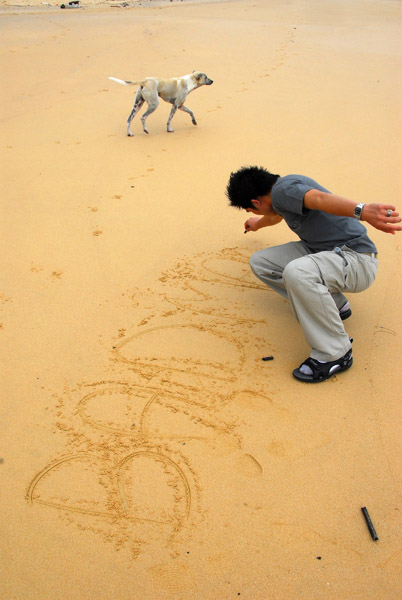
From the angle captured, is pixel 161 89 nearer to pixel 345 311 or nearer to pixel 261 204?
pixel 261 204

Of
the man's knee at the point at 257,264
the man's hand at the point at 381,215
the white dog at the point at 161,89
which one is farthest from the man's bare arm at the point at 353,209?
the white dog at the point at 161,89

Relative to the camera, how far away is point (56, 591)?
6.87 feet

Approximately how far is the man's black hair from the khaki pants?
501mm

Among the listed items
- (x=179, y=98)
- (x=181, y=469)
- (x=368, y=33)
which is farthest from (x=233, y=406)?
(x=368, y=33)

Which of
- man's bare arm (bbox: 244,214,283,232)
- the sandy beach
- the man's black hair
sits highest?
the man's black hair

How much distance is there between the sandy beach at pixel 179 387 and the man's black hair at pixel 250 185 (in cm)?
83

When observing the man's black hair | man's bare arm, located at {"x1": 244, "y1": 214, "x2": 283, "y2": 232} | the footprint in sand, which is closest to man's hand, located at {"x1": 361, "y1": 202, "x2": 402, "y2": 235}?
the man's black hair

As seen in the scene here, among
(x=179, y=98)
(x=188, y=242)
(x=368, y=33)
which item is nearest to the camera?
(x=188, y=242)

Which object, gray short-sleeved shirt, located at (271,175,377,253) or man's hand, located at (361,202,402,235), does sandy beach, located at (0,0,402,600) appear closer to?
gray short-sleeved shirt, located at (271,175,377,253)

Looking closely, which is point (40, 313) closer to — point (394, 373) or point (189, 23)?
point (394, 373)

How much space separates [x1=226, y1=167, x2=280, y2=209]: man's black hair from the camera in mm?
3207

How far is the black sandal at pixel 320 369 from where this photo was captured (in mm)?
3012

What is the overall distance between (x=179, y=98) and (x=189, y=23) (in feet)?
32.5

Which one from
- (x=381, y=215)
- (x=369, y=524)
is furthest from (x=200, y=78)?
(x=369, y=524)
